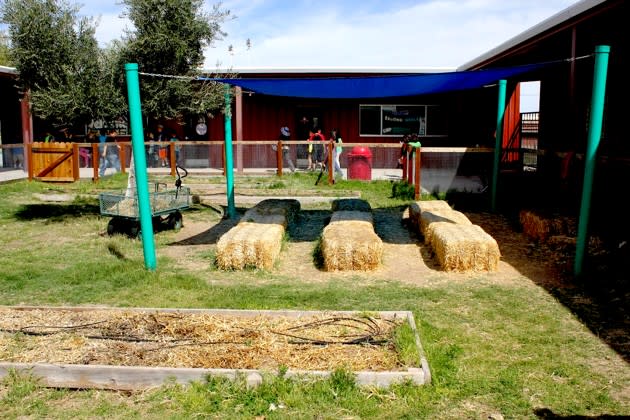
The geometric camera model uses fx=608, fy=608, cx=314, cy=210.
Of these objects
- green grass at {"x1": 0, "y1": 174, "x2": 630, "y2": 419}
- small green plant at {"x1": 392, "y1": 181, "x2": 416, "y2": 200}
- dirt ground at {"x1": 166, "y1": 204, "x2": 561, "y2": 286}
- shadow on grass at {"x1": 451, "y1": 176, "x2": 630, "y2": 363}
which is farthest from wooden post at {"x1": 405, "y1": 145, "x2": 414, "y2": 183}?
green grass at {"x1": 0, "y1": 174, "x2": 630, "y2": 419}

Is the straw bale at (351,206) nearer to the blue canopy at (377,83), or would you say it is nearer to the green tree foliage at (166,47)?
the blue canopy at (377,83)

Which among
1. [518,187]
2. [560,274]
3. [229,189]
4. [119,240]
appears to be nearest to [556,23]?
[518,187]

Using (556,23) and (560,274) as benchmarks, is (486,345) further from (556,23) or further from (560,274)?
(556,23)

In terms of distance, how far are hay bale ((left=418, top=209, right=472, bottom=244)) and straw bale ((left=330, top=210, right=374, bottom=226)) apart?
784 mm

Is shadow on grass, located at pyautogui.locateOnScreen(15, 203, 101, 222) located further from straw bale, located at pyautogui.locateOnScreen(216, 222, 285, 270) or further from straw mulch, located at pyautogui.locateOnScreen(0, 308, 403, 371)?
straw mulch, located at pyautogui.locateOnScreen(0, 308, 403, 371)

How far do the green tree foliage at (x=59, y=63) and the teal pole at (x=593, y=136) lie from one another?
7499 mm

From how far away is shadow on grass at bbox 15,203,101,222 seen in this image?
38.5 ft

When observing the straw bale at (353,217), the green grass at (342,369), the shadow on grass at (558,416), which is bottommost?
the shadow on grass at (558,416)

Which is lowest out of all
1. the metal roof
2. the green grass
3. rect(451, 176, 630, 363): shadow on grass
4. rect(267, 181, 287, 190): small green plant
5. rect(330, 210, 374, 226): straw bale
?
the green grass

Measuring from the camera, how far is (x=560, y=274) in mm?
7289

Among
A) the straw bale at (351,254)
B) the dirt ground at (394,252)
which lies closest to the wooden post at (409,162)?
the dirt ground at (394,252)

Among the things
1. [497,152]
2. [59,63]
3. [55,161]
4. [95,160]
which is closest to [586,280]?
[497,152]

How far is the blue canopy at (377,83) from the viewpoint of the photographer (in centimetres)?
868

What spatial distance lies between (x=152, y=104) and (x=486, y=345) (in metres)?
7.40
